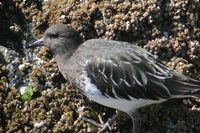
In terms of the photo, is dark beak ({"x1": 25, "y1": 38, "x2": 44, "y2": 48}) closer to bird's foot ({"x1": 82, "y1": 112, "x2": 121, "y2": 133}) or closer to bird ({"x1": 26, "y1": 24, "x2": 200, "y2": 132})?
bird ({"x1": 26, "y1": 24, "x2": 200, "y2": 132})

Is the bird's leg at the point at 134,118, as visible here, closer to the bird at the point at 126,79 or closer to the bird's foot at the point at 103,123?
the bird at the point at 126,79

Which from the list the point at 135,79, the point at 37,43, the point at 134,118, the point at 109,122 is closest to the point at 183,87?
the point at 135,79

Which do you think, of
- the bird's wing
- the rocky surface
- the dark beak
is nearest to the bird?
the bird's wing

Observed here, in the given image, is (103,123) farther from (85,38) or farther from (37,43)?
(37,43)

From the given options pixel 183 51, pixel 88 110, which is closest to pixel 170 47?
pixel 183 51

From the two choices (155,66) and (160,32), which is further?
(160,32)

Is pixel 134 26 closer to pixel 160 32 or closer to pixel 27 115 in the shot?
pixel 160 32
